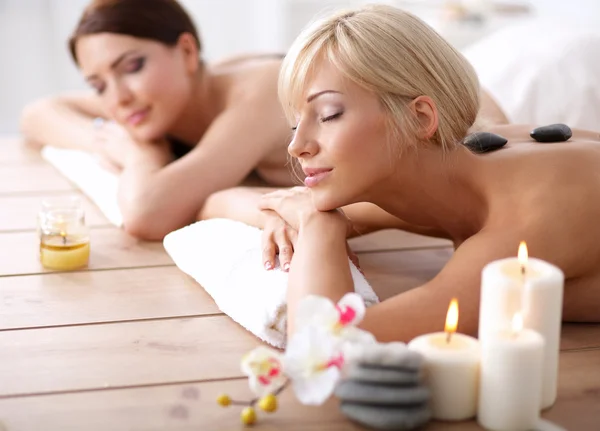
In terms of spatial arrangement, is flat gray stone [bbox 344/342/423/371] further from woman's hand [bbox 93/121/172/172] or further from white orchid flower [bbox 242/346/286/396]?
woman's hand [bbox 93/121/172/172]

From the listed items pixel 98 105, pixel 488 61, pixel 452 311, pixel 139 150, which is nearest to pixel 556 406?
pixel 452 311

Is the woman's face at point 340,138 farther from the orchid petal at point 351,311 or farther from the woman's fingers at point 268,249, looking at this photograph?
the orchid petal at point 351,311

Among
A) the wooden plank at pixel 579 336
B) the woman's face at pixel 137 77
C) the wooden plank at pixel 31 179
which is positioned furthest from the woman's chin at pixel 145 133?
the wooden plank at pixel 579 336

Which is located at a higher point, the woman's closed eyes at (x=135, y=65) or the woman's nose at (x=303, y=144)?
the woman's closed eyes at (x=135, y=65)

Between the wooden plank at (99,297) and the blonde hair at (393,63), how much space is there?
45 cm

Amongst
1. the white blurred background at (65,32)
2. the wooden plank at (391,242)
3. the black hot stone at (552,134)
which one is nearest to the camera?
the black hot stone at (552,134)

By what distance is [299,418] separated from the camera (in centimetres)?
114

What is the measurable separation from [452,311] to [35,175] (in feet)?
6.01

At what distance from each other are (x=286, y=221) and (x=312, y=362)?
20.4 inches

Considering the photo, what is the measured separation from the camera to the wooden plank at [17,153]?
276 centimetres

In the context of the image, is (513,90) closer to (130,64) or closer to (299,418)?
(130,64)

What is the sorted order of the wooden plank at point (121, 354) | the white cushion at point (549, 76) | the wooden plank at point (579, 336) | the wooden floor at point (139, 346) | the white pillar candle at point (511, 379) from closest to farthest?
the white pillar candle at point (511, 379) < the wooden floor at point (139, 346) < the wooden plank at point (121, 354) < the wooden plank at point (579, 336) < the white cushion at point (549, 76)

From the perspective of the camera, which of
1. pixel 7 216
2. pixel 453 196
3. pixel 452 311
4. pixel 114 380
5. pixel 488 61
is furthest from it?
pixel 488 61

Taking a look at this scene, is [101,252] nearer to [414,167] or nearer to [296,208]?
[296,208]
